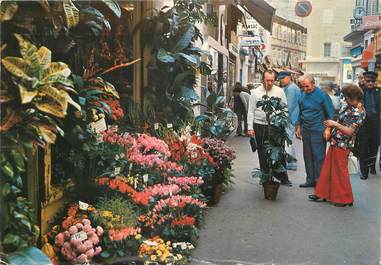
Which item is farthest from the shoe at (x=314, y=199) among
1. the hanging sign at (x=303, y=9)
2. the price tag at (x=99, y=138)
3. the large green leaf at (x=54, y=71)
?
the hanging sign at (x=303, y=9)

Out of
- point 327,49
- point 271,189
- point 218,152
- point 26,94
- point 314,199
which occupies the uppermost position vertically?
point 327,49

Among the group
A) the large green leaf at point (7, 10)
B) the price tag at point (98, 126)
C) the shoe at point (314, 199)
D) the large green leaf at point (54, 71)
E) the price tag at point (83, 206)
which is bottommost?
the shoe at point (314, 199)

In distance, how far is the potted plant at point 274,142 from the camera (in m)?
6.49

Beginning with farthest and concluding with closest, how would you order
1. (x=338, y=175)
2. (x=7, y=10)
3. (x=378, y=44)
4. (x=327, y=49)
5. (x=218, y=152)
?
(x=327, y=49) → (x=378, y=44) → (x=218, y=152) → (x=338, y=175) → (x=7, y=10)

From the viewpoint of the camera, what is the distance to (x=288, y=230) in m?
5.19

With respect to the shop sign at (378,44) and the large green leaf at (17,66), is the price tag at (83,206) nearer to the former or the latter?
the large green leaf at (17,66)

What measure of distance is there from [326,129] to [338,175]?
23.0 inches

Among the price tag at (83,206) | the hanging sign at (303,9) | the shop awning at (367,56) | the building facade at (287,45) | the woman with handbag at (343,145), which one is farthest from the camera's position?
the building facade at (287,45)

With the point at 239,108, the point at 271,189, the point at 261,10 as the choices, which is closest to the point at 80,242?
the point at 271,189

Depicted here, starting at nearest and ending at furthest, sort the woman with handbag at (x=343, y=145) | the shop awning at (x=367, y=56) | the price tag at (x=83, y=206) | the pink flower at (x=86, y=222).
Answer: the pink flower at (x=86, y=222), the price tag at (x=83, y=206), the woman with handbag at (x=343, y=145), the shop awning at (x=367, y=56)

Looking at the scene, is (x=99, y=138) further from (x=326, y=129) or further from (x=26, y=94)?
(x=326, y=129)

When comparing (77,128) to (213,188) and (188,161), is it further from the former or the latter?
(213,188)

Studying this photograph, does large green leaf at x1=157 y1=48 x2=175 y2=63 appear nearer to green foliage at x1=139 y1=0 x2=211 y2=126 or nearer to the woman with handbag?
green foliage at x1=139 y1=0 x2=211 y2=126

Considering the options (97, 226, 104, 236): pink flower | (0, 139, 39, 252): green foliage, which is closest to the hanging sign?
(97, 226, 104, 236): pink flower
